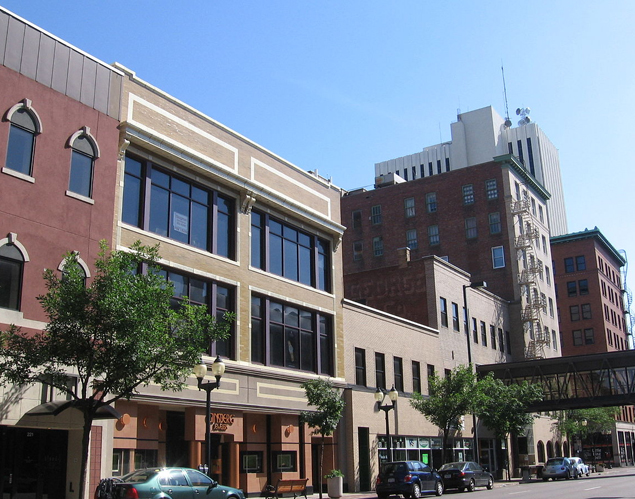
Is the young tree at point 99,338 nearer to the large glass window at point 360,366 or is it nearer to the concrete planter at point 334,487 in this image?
the concrete planter at point 334,487

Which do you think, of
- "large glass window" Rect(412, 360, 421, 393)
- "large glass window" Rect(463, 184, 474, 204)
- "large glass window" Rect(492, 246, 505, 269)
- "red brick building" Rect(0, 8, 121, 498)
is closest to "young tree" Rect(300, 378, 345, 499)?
"red brick building" Rect(0, 8, 121, 498)

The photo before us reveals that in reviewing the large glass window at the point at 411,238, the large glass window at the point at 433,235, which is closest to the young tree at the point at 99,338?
Answer: the large glass window at the point at 433,235

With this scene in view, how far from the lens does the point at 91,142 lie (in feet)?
77.6

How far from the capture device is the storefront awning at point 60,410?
18.9 meters

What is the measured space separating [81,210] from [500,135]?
430 ft

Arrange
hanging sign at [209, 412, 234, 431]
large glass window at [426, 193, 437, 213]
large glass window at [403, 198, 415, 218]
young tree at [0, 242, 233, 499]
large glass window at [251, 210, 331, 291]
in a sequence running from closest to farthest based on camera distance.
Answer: young tree at [0, 242, 233, 499]
hanging sign at [209, 412, 234, 431]
large glass window at [251, 210, 331, 291]
large glass window at [426, 193, 437, 213]
large glass window at [403, 198, 415, 218]

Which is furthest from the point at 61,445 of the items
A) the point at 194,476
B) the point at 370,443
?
the point at 370,443

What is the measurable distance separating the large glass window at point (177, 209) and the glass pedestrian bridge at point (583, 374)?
28.8 meters

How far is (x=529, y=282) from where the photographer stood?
62.8m

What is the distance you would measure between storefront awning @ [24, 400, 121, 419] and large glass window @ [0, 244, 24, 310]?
2.94 metres

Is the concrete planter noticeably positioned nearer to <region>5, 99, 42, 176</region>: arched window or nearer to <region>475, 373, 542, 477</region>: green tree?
<region>475, 373, 542, 477</region>: green tree

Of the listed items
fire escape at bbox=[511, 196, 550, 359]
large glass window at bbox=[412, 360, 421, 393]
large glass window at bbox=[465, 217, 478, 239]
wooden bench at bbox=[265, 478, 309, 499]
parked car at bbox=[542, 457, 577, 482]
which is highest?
large glass window at bbox=[465, 217, 478, 239]

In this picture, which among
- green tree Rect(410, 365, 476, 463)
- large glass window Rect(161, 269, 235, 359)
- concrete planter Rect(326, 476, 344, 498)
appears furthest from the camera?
green tree Rect(410, 365, 476, 463)

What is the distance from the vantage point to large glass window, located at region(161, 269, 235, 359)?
26.4 m
